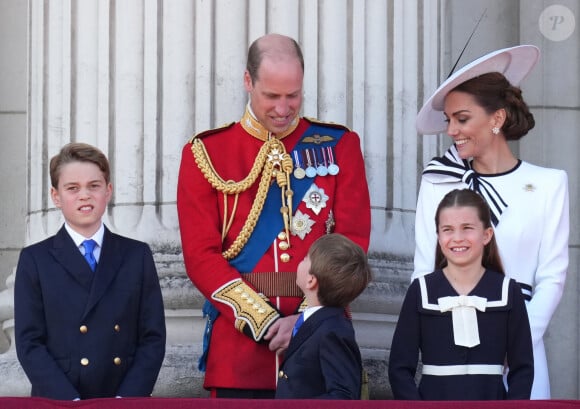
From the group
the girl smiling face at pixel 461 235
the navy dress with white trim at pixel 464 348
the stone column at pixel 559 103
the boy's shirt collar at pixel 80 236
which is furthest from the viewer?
the stone column at pixel 559 103

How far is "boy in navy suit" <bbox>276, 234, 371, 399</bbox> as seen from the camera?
540 centimetres

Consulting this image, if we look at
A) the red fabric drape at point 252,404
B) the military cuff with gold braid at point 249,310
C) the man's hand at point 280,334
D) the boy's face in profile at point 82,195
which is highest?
the boy's face in profile at point 82,195

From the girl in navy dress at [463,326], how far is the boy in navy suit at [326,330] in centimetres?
21

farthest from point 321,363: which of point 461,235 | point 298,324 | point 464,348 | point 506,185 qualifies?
point 506,185

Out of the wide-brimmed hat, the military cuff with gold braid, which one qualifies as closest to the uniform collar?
the wide-brimmed hat

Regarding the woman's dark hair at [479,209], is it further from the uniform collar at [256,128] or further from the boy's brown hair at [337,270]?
the uniform collar at [256,128]

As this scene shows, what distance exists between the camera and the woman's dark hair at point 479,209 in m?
5.70

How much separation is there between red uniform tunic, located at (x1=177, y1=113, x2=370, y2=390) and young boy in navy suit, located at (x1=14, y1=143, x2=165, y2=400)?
0.20 metres

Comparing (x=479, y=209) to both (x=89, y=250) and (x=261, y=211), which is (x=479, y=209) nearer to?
(x=261, y=211)

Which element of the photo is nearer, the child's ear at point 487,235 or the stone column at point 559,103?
the child's ear at point 487,235

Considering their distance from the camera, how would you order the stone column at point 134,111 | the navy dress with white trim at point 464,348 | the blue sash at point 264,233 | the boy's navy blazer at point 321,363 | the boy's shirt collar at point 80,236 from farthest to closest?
the stone column at point 134,111
the blue sash at point 264,233
the boy's shirt collar at point 80,236
the navy dress with white trim at point 464,348
the boy's navy blazer at point 321,363

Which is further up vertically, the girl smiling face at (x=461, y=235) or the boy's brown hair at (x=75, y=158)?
the boy's brown hair at (x=75, y=158)

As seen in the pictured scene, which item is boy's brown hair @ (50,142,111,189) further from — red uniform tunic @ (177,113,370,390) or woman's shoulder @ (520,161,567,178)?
woman's shoulder @ (520,161,567,178)

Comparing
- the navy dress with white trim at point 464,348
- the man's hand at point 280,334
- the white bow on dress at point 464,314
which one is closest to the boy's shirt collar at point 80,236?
the man's hand at point 280,334
